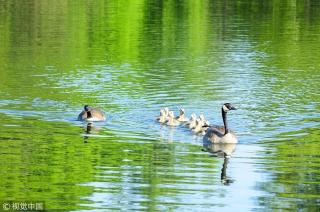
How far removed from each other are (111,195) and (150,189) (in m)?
0.82

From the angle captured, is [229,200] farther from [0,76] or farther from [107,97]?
[0,76]

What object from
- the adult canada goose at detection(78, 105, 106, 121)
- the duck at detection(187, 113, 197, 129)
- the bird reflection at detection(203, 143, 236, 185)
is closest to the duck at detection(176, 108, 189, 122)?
the duck at detection(187, 113, 197, 129)

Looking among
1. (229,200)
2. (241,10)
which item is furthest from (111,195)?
(241,10)

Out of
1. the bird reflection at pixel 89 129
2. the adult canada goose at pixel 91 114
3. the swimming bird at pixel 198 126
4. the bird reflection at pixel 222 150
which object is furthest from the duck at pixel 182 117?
the bird reflection at pixel 222 150

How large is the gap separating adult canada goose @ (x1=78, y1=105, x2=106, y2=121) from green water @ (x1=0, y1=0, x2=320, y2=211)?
0.28 m

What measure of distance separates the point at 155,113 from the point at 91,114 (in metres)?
2.67

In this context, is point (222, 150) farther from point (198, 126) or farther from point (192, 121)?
point (192, 121)

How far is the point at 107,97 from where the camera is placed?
3331 centimetres

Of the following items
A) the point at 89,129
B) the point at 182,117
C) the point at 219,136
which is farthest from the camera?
the point at 182,117

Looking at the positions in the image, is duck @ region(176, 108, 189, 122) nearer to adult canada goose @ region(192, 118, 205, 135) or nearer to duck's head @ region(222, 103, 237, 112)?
adult canada goose @ region(192, 118, 205, 135)

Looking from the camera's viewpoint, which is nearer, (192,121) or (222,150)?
(222,150)

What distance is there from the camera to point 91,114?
91.3 feet

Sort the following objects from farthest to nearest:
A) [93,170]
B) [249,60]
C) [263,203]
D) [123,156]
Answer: [249,60], [123,156], [93,170], [263,203]

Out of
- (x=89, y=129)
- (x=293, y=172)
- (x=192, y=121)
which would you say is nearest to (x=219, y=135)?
(x=192, y=121)
